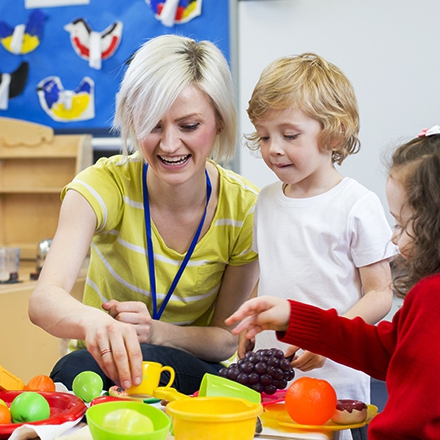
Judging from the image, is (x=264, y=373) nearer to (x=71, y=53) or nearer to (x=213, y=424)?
(x=213, y=424)

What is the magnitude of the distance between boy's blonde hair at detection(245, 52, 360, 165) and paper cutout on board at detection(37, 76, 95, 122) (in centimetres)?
231

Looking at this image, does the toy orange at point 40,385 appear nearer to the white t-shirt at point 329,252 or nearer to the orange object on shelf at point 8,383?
the orange object on shelf at point 8,383

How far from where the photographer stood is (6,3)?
368cm

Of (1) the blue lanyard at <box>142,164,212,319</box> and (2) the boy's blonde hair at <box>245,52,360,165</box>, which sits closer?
(2) the boy's blonde hair at <box>245,52,360,165</box>

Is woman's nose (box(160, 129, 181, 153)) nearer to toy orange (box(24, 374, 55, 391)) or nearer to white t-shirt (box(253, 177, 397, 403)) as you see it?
white t-shirt (box(253, 177, 397, 403))

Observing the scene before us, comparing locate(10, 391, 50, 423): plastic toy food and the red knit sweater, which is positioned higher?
the red knit sweater

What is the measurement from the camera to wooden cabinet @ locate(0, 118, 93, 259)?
11.9 feet

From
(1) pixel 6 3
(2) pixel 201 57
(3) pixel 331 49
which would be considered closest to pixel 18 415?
(2) pixel 201 57

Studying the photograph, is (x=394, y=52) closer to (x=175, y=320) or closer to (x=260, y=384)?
(x=175, y=320)

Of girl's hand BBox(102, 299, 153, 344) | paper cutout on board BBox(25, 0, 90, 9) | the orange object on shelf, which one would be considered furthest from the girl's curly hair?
paper cutout on board BBox(25, 0, 90, 9)

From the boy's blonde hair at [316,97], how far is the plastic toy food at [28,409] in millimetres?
712

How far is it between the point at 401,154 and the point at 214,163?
72cm

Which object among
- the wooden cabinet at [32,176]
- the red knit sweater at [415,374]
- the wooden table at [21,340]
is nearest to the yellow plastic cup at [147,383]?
the red knit sweater at [415,374]

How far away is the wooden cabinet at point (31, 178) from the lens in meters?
3.63
